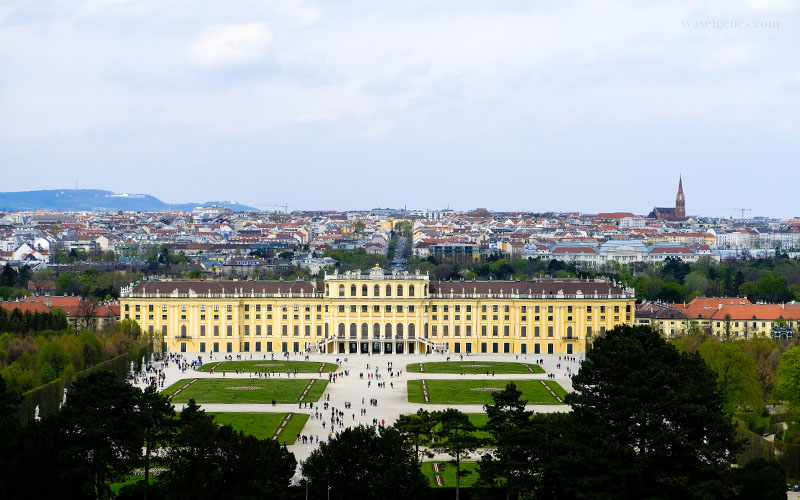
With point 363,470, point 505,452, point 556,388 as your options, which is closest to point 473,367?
point 556,388

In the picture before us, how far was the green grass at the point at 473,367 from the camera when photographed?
266 feet

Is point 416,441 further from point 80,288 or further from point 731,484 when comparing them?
point 80,288

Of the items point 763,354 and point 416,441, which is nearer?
point 416,441

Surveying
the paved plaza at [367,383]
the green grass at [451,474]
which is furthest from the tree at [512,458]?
the paved plaza at [367,383]

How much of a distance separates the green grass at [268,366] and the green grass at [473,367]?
19.4 ft

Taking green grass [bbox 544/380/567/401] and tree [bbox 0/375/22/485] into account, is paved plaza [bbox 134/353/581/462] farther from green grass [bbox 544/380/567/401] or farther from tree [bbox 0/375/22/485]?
tree [bbox 0/375/22/485]

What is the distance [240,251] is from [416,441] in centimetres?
14894

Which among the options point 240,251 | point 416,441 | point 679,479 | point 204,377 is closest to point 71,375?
point 204,377

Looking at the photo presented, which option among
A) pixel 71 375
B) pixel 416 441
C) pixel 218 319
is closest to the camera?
pixel 416 441

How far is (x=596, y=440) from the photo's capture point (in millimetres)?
37969

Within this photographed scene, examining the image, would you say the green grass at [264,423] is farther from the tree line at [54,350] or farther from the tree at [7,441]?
the tree at [7,441]

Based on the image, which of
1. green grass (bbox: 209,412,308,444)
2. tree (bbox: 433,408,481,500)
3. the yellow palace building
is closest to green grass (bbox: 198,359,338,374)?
the yellow palace building

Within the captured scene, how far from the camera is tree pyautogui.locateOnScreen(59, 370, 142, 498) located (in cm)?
4125

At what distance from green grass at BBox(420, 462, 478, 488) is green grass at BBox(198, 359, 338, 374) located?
31.3 m
